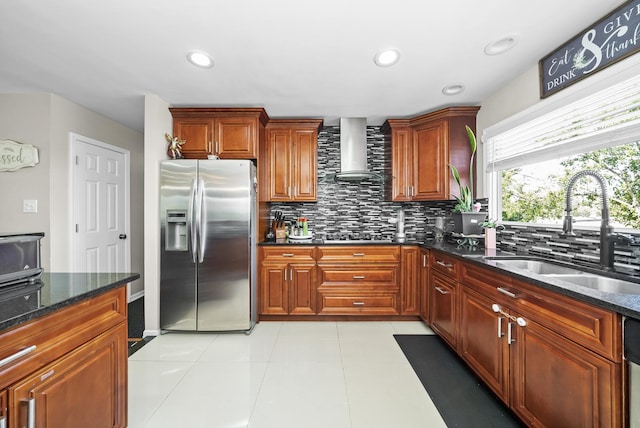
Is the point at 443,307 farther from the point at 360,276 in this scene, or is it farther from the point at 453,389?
the point at 360,276

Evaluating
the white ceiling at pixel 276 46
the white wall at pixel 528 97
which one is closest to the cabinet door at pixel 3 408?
the white ceiling at pixel 276 46

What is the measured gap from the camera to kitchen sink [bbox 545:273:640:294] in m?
1.35

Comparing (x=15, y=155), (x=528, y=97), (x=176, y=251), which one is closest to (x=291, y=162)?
(x=176, y=251)

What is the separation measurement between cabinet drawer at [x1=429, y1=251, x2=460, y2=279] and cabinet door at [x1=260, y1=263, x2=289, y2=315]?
1.49 m

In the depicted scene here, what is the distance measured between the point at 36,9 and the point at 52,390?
1994mm

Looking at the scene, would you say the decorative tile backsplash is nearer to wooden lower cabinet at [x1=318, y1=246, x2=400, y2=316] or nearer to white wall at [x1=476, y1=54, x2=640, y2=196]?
wooden lower cabinet at [x1=318, y1=246, x2=400, y2=316]

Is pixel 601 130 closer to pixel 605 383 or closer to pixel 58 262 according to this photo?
pixel 605 383

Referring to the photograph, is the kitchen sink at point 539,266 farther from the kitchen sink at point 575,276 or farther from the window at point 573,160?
the window at point 573,160

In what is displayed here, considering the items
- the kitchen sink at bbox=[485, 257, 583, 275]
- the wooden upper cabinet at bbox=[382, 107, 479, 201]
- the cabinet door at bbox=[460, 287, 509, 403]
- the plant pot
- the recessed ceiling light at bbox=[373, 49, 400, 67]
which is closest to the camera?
the cabinet door at bbox=[460, 287, 509, 403]

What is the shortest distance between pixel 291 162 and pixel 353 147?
2.54 ft

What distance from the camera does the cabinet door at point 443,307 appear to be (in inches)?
86.9

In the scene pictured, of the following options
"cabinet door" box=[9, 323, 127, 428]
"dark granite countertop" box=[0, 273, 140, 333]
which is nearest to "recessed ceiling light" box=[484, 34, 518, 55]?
"dark granite countertop" box=[0, 273, 140, 333]

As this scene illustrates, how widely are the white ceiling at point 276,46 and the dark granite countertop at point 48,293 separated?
4.86 ft

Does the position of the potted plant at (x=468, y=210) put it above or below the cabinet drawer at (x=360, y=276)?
above
